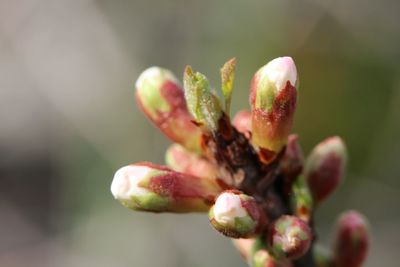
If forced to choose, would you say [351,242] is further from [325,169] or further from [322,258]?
[325,169]

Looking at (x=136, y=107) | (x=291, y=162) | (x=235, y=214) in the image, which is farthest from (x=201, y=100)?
(x=136, y=107)

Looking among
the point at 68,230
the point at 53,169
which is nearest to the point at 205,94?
the point at 68,230

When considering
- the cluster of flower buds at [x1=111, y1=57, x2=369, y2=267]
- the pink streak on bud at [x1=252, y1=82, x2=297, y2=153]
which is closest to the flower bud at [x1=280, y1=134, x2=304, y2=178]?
the cluster of flower buds at [x1=111, y1=57, x2=369, y2=267]

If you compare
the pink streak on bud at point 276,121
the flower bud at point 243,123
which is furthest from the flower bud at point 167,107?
the pink streak on bud at point 276,121

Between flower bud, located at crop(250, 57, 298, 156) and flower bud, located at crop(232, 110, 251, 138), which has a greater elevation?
flower bud, located at crop(250, 57, 298, 156)

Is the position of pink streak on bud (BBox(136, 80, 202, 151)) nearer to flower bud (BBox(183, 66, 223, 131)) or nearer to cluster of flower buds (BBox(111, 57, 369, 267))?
cluster of flower buds (BBox(111, 57, 369, 267))

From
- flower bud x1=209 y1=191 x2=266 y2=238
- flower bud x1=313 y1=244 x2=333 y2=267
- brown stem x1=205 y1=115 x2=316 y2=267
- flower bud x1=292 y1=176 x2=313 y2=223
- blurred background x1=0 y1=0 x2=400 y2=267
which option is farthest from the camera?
blurred background x1=0 y1=0 x2=400 y2=267

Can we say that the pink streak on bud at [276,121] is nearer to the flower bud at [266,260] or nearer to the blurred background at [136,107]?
the flower bud at [266,260]
